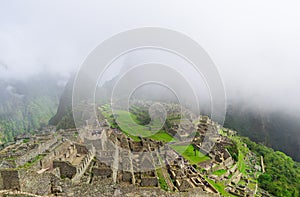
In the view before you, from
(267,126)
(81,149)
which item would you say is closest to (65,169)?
(81,149)

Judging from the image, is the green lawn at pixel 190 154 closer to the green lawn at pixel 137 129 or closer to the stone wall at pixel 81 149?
the green lawn at pixel 137 129

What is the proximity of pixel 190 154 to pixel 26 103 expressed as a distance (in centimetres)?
11391

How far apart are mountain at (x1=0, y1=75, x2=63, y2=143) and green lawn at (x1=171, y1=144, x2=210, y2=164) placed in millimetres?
67114

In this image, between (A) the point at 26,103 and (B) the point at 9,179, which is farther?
(A) the point at 26,103

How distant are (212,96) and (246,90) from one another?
565 ft

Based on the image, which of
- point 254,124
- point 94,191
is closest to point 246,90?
point 254,124

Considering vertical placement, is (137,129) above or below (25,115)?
above

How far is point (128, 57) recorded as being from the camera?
721 inches

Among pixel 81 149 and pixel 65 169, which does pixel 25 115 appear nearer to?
pixel 81 149

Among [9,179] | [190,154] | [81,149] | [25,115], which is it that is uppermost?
[9,179]

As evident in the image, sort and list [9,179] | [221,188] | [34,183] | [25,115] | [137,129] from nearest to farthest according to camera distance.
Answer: [9,179], [34,183], [221,188], [137,129], [25,115]

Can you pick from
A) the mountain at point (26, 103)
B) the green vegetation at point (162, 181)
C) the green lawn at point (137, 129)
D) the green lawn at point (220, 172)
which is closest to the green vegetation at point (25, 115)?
the mountain at point (26, 103)

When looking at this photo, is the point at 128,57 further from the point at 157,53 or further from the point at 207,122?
the point at 207,122

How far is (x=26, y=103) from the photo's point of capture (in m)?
122
